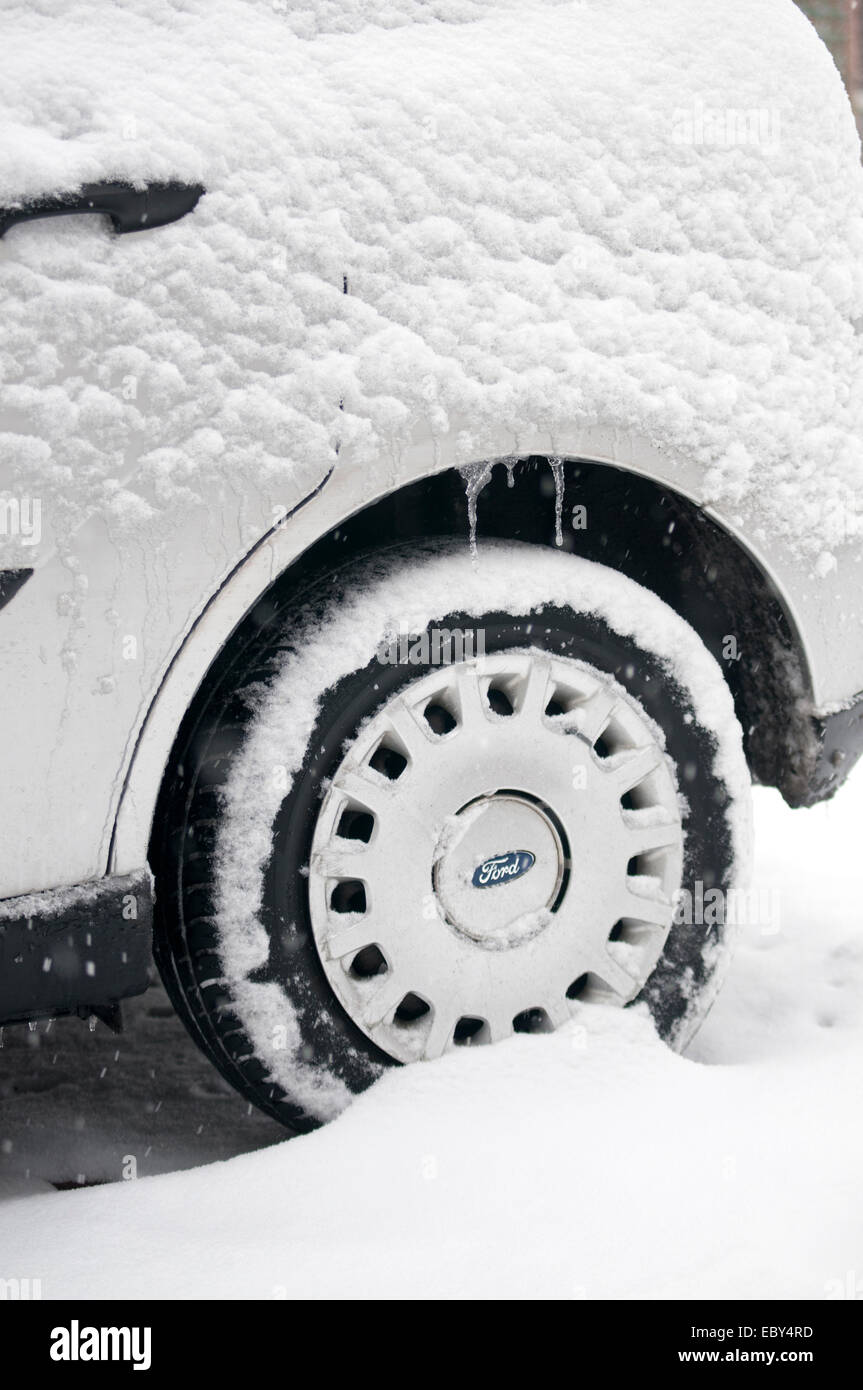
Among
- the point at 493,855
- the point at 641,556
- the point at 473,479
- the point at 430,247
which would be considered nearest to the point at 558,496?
the point at 473,479

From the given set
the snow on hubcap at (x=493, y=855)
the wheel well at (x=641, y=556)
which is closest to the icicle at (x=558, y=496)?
the wheel well at (x=641, y=556)

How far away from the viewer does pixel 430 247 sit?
69.2 inches

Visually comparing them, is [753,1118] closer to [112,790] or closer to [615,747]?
[615,747]

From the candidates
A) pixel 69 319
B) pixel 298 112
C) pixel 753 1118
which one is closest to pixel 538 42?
pixel 298 112

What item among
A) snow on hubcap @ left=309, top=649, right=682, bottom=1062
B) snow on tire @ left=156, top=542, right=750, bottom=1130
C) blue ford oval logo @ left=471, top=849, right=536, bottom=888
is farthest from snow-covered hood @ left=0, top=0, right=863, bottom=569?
blue ford oval logo @ left=471, top=849, right=536, bottom=888

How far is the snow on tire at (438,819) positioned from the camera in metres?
1.86

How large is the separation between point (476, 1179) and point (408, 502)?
3.33 ft

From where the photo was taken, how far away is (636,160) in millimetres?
1906

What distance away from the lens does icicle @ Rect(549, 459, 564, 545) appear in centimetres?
194

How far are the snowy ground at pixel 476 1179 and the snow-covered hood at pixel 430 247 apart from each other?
0.91 meters

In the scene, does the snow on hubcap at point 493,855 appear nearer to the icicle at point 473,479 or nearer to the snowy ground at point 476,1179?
the snowy ground at point 476,1179

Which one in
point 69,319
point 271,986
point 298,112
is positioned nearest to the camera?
point 69,319

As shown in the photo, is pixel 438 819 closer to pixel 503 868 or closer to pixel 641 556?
pixel 503 868

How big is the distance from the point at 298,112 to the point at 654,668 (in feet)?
3.21
